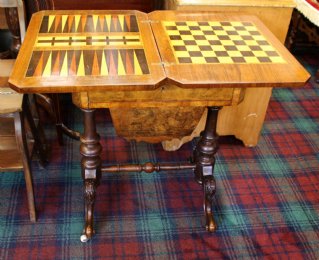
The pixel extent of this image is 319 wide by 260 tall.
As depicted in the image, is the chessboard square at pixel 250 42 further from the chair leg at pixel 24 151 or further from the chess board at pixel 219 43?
the chair leg at pixel 24 151

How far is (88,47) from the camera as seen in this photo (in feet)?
5.54

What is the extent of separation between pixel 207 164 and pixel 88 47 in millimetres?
985

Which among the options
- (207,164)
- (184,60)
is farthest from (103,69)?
(207,164)

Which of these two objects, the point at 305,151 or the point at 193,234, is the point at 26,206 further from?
the point at 305,151

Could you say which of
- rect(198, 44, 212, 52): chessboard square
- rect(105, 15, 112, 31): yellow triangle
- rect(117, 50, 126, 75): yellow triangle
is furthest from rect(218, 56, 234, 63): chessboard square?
rect(105, 15, 112, 31): yellow triangle

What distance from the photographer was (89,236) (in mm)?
2082

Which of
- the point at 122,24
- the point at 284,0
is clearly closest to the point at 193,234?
the point at 122,24

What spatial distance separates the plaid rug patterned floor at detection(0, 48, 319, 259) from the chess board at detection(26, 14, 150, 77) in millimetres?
1024

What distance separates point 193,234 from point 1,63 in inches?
57.8

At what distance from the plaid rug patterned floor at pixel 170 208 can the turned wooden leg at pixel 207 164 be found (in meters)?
0.08

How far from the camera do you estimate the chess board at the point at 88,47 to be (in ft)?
5.04

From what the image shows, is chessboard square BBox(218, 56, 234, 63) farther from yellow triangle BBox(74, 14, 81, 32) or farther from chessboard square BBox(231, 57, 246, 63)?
yellow triangle BBox(74, 14, 81, 32)

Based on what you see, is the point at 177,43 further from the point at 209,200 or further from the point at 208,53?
the point at 209,200

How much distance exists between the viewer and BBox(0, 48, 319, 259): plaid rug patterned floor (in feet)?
6.81
